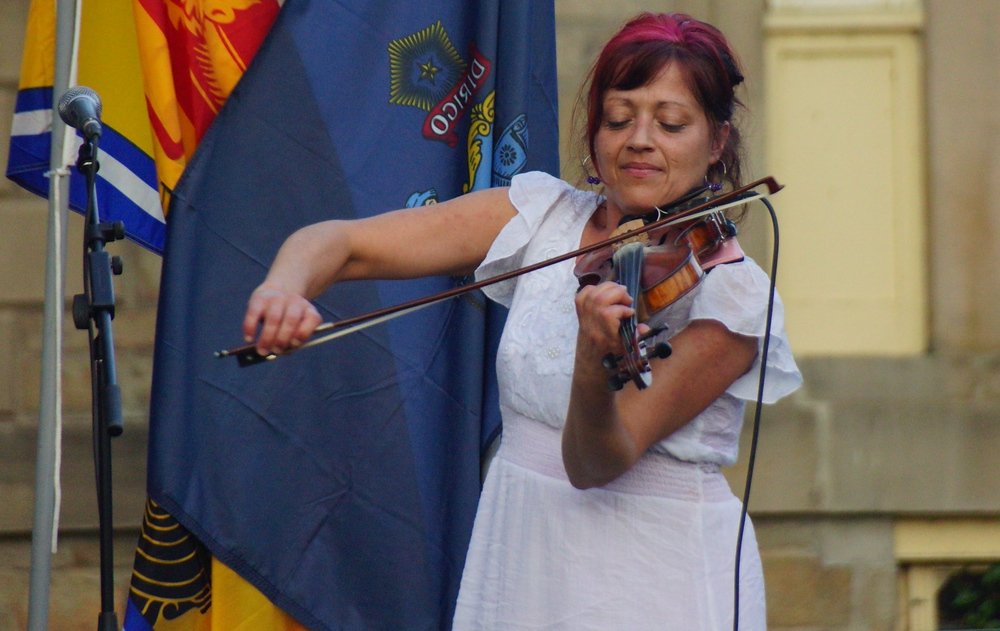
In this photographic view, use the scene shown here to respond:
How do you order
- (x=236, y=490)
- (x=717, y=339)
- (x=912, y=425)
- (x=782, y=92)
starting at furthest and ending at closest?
1. (x=782, y=92)
2. (x=912, y=425)
3. (x=236, y=490)
4. (x=717, y=339)

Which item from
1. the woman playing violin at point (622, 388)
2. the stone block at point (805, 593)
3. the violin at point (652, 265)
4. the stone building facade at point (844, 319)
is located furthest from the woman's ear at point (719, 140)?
the stone block at point (805, 593)

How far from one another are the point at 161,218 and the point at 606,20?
1.54 meters

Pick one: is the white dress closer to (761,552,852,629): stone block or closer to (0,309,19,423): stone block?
(761,552,852,629): stone block

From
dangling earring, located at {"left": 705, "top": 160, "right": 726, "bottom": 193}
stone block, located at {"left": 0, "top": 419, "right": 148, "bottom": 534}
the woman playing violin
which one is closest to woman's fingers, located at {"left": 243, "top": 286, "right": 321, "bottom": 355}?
the woman playing violin

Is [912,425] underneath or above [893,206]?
underneath

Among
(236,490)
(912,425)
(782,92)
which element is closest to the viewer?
(236,490)

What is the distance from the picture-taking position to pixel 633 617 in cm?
226

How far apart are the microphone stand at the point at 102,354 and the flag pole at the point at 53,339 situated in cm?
58

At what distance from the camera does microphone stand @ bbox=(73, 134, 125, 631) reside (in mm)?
2561

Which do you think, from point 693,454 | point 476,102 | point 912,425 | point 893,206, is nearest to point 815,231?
point 893,206

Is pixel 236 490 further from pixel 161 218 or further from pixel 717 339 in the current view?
pixel 717 339

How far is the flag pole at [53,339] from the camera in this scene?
321 centimetres

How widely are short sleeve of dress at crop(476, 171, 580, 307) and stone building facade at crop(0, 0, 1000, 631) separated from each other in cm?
156

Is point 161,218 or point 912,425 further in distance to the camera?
point 912,425
